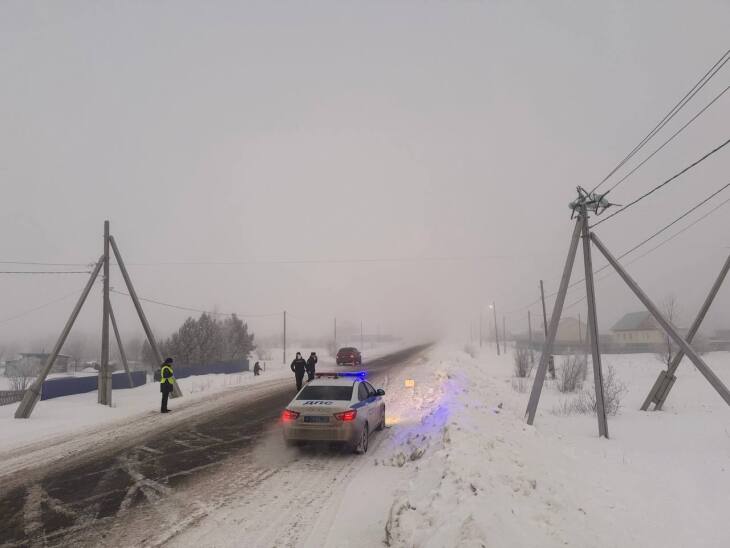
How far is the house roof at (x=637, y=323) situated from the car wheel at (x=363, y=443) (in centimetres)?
8921

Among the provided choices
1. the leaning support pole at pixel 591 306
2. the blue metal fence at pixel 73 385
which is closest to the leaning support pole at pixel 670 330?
the leaning support pole at pixel 591 306

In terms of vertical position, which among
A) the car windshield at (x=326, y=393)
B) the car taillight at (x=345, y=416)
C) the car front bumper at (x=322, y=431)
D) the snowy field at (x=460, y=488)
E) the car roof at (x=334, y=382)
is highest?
the car roof at (x=334, y=382)

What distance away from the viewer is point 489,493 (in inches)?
218

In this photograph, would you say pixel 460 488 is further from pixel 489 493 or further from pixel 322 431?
pixel 322 431

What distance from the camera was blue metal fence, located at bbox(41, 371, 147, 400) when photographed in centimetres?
1948

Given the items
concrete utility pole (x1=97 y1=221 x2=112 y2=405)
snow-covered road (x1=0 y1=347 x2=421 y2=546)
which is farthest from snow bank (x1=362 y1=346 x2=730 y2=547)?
concrete utility pole (x1=97 y1=221 x2=112 y2=405)

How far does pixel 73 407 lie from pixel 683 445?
1964 cm

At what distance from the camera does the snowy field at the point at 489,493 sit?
4973 mm

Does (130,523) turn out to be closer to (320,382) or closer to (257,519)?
(257,519)

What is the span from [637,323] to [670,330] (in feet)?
289

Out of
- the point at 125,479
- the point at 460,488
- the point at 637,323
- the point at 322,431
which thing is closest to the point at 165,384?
the point at 125,479

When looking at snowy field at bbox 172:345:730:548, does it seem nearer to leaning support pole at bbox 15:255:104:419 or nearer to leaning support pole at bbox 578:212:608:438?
leaning support pole at bbox 578:212:608:438

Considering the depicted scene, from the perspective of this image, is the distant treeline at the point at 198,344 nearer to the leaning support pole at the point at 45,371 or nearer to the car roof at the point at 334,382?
the leaning support pole at the point at 45,371

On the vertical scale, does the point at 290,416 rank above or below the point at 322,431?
above
